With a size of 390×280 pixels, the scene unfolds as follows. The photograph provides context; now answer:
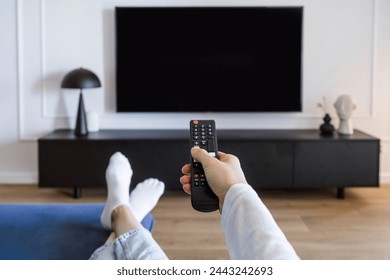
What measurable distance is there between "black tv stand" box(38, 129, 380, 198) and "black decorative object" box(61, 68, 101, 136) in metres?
0.10

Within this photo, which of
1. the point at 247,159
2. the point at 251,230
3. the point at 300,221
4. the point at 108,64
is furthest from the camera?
the point at 108,64

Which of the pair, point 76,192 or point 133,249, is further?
point 76,192

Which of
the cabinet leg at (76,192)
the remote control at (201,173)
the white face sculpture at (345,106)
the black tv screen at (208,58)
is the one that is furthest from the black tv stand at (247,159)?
the remote control at (201,173)

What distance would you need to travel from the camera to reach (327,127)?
2.58 meters

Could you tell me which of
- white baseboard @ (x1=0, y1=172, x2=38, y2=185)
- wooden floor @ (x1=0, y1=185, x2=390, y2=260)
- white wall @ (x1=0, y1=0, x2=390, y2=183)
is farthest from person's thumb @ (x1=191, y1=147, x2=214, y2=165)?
white baseboard @ (x1=0, y1=172, x2=38, y2=185)

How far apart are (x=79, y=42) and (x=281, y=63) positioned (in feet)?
3.53

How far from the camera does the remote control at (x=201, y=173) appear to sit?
48 centimetres

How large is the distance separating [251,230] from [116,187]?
113 cm

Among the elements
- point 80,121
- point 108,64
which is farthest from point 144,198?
point 108,64

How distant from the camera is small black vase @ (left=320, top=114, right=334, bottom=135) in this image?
2578 millimetres

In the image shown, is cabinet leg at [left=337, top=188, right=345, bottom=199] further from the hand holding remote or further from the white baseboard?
the hand holding remote

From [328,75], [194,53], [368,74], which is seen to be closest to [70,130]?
[194,53]

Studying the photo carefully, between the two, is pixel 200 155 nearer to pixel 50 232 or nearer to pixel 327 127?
pixel 50 232
